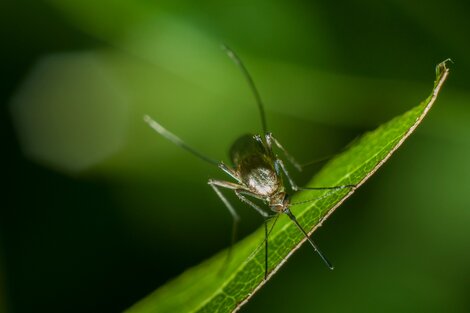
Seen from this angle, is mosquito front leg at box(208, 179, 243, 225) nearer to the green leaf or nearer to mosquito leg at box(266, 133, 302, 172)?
mosquito leg at box(266, 133, 302, 172)

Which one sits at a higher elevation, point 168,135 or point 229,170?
point 168,135

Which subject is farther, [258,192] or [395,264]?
[258,192]

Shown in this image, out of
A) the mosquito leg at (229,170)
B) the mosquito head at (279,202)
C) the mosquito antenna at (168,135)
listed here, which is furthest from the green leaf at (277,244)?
the mosquito antenna at (168,135)

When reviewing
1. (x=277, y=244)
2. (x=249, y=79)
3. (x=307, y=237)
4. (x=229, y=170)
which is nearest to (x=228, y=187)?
(x=229, y=170)

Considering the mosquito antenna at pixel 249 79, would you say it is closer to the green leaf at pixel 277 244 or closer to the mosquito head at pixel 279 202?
the mosquito head at pixel 279 202

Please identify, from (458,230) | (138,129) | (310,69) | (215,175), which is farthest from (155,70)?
(458,230)

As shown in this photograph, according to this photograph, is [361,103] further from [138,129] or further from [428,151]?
[138,129]

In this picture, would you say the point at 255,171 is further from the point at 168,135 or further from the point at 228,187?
the point at 168,135
